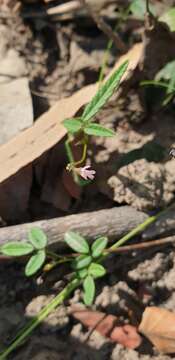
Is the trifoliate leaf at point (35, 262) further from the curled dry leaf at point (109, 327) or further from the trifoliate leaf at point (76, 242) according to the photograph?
the curled dry leaf at point (109, 327)

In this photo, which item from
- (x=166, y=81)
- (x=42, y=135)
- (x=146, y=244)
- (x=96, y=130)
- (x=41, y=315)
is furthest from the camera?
(x=166, y=81)

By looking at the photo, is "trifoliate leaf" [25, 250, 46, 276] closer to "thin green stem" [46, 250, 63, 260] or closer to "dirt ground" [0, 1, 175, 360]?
"thin green stem" [46, 250, 63, 260]

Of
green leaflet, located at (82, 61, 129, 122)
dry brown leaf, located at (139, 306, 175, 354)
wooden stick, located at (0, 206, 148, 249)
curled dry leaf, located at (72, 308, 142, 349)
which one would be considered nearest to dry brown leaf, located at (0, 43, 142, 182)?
wooden stick, located at (0, 206, 148, 249)

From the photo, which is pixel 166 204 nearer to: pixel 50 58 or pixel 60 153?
pixel 60 153

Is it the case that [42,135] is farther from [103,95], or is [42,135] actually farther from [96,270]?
[96,270]

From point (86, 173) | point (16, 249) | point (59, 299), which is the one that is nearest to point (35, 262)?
point (16, 249)

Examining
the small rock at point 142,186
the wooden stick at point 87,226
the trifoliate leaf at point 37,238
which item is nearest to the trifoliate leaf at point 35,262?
the trifoliate leaf at point 37,238
